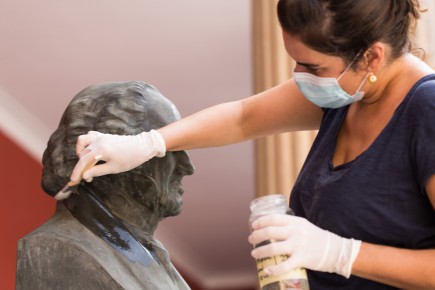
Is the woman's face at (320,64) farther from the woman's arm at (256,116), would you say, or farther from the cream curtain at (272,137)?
the cream curtain at (272,137)

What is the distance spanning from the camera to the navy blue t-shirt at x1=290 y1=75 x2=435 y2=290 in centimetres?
147

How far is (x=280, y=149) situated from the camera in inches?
127

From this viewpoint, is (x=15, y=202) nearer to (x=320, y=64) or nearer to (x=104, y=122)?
(x=104, y=122)

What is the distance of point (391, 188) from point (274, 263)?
271mm

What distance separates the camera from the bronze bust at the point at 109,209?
1539 millimetres

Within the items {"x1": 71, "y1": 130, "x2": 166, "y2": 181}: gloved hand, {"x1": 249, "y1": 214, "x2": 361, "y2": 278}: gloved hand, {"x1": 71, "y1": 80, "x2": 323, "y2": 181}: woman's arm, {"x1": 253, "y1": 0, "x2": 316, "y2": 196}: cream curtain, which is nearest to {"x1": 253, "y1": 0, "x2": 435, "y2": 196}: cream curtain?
{"x1": 253, "y1": 0, "x2": 316, "y2": 196}: cream curtain

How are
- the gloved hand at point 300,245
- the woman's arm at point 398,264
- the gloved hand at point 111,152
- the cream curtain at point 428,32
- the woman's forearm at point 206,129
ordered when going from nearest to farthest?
the gloved hand at point 300,245 < the woman's arm at point 398,264 < the gloved hand at point 111,152 < the woman's forearm at point 206,129 < the cream curtain at point 428,32

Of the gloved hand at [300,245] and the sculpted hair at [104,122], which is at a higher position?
the sculpted hair at [104,122]

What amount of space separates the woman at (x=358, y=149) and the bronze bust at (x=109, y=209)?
0.20 feet

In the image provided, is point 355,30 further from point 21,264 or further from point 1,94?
point 1,94

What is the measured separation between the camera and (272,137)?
128 inches

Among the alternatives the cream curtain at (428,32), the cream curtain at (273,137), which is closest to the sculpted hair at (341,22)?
the cream curtain at (428,32)

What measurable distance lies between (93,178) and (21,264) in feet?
0.62

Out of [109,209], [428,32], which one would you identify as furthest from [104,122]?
[428,32]
